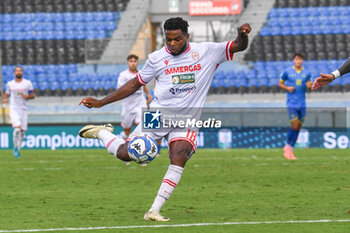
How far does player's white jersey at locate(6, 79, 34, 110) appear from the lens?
1805 centimetres

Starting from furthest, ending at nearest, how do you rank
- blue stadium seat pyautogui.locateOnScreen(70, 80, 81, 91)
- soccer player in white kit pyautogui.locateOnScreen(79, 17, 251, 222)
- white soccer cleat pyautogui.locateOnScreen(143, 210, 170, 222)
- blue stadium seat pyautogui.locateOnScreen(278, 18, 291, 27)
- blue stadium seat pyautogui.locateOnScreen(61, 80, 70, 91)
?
blue stadium seat pyautogui.locateOnScreen(278, 18, 291, 27) < blue stadium seat pyautogui.locateOnScreen(61, 80, 70, 91) < blue stadium seat pyautogui.locateOnScreen(70, 80, 81, 91) < soccer player in white kit pyautogui.locateOnScreen(79, 17, 251, 222) < white soccer cleat pyautogui.locateOnScreen(143, 210, 170, 222)

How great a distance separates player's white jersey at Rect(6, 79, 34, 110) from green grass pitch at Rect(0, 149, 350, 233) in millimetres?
2185

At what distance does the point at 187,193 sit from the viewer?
972cm

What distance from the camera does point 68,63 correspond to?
29312 millimetres

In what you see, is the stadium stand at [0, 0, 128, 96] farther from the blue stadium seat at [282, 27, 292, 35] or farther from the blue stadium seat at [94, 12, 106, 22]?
the blue stadium seat at [282, 27, 292, 35]

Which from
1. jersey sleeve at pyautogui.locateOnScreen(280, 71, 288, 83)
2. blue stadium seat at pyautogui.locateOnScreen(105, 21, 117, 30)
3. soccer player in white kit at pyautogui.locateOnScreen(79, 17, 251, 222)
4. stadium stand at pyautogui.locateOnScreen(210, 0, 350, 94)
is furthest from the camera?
blue stadium seat at pyautogui.locateOnScreen(105, 21, 117, 30)

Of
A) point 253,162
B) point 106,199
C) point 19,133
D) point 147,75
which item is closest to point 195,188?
point 106,199

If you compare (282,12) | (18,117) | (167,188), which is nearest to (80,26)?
(282,12)

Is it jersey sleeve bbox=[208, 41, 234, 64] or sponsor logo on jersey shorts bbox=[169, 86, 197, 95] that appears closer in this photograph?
sponsor logo on jersey shorts bbox=[169, 86, 197, 95]

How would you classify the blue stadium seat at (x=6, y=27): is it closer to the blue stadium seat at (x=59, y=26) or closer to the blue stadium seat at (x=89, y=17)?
the blue stadium seat at (x=59, y=26)

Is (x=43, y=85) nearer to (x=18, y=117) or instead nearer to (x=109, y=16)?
(x=109, y=16)

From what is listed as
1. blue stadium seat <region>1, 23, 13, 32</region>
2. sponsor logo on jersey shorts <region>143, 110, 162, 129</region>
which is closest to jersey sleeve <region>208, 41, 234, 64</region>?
sponsor logo on jersey shorts <region>143, 110, 162, 129</region>

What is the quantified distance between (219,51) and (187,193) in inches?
113

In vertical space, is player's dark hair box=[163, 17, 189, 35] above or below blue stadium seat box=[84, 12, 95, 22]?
below
